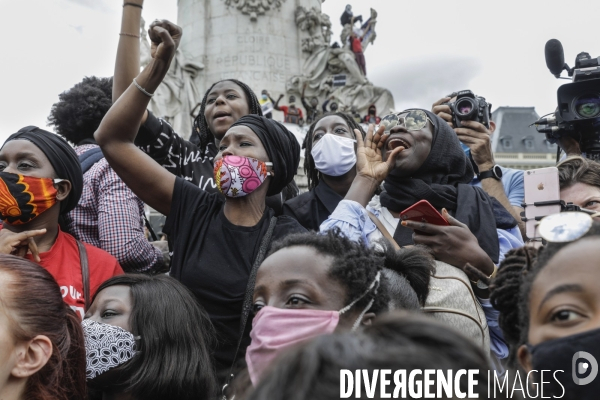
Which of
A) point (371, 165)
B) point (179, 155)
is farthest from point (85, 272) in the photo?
point (371, 165)

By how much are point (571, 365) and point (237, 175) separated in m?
2.29

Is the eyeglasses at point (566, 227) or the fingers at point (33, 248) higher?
the fingers at point (33, 248)

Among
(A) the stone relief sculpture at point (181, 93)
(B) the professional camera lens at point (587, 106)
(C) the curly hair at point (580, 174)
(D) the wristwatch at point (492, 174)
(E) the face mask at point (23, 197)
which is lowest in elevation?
(E) the face mask at point (23, 197)

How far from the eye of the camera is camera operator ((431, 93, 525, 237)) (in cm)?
427

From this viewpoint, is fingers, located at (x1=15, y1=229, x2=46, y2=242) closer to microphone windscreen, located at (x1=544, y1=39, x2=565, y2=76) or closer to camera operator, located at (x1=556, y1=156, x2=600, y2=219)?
camera operator, located at (x1=556, y1=156, x2=600, y2=219)

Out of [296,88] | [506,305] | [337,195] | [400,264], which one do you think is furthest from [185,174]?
[296,88]

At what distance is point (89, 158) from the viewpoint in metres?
4.50

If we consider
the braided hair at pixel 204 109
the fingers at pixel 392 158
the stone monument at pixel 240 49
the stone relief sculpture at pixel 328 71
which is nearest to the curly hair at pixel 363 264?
the fingers at pixel 392 158

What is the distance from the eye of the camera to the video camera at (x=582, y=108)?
428 cm

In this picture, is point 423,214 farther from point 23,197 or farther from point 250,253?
point 23,197

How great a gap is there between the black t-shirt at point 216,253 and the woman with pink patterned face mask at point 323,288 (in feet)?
1.86

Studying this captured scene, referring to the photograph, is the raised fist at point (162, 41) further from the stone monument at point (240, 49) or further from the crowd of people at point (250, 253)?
the stone monument at point (240, 49)

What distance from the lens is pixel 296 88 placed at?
779 inches

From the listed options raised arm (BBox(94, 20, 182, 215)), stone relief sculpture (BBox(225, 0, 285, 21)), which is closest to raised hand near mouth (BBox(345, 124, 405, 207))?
raised arm (BBox(94, 20, 182, 215))
